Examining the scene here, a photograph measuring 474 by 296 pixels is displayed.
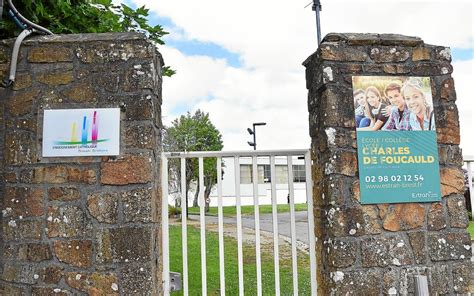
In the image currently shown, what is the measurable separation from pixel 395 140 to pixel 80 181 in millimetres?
2377

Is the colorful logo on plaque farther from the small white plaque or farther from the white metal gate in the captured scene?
the white metal gate

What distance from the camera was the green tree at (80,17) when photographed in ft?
12.3

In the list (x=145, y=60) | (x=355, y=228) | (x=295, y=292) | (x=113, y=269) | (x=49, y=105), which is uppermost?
(x=145, y=60)

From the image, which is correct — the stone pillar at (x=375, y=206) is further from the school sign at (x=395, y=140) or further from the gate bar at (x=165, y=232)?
the gate bar at (x=165, y=232)

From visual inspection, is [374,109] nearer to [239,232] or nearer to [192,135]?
[239,232]

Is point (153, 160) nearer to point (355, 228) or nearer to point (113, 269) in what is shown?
point (113, 269)

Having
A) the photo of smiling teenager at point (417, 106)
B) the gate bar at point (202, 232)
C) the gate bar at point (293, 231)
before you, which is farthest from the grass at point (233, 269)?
the photo of smiling teenager at point (417, 106)

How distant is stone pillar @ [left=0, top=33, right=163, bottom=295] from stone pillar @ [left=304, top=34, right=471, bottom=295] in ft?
4.23

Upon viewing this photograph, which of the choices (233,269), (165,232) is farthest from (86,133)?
(233,269)

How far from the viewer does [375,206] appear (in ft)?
10.3

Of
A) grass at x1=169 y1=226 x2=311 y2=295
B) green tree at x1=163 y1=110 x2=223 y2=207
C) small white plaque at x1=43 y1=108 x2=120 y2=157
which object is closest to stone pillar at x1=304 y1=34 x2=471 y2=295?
small white plaque at x1=43 y1=108 x2=120 y2=157

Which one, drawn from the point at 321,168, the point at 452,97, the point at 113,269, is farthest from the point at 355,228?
the point at 113,269

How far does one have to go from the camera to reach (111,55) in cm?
308

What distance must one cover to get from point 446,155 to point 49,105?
10.1ft
